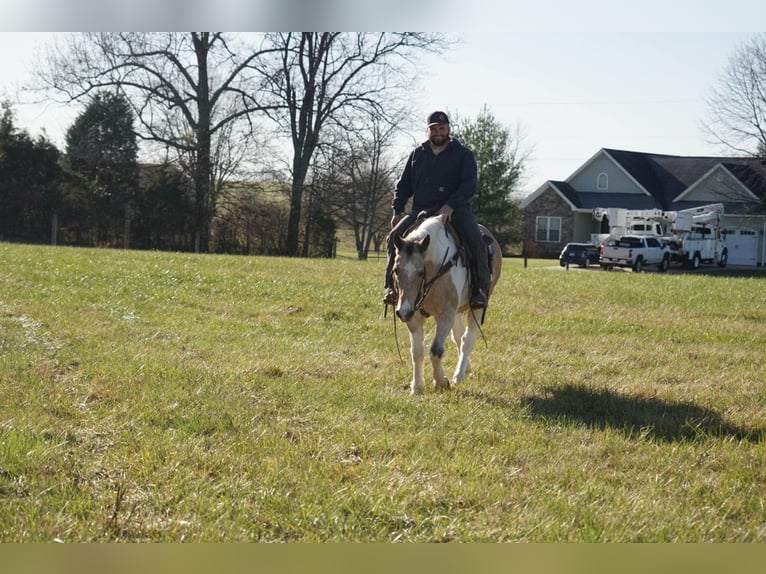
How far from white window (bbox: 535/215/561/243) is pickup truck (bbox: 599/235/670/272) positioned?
1624 cm

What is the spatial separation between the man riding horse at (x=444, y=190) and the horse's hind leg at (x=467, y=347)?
276 mm

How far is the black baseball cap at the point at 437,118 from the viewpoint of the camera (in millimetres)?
8547

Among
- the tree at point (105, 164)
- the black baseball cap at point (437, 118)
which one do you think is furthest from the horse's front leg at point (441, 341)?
the tree at point (105, 164)

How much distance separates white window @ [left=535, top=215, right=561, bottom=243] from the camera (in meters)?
61.5

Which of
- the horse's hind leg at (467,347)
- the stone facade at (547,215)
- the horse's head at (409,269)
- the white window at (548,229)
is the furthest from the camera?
the white window at (548,229)

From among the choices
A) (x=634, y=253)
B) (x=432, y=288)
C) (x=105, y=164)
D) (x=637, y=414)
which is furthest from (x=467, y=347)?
(x=105, y=164)

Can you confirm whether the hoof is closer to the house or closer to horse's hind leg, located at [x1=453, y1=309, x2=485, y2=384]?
horse's hind leg, located at [x1=453, y1=309, x2=485, y2=384]

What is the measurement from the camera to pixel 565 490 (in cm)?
522

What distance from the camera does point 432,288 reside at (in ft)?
28.6

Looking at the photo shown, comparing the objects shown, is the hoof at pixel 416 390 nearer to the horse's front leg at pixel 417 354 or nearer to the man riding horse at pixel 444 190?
the horse's front leg at pixel 417 354

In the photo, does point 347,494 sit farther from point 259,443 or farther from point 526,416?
point 526,416

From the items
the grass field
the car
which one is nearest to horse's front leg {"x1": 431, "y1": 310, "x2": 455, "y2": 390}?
the grass field

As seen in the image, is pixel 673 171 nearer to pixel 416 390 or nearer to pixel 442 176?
pixel 442 176

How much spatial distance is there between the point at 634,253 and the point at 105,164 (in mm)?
28243
